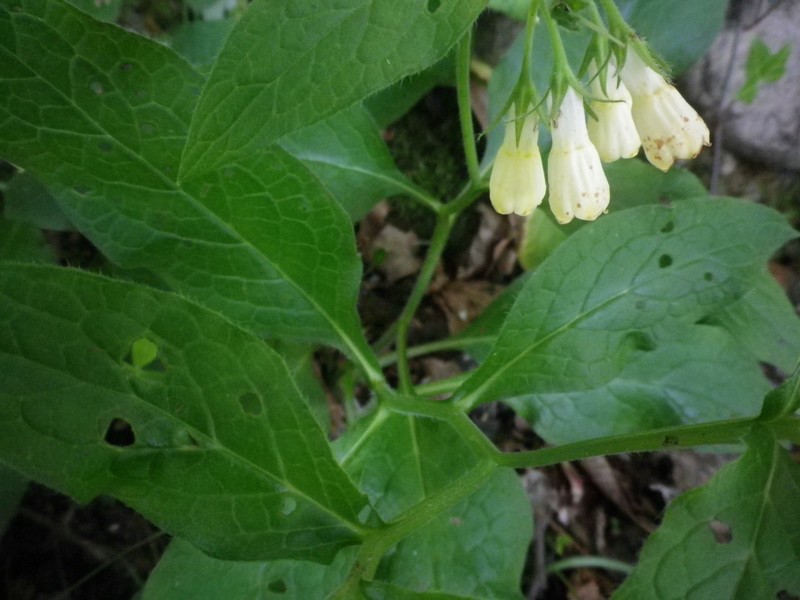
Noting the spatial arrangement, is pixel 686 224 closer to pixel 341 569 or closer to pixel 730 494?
pixel 730 494

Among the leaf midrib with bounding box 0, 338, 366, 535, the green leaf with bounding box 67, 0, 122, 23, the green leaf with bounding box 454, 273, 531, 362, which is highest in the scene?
the green leaf with bounding box 67, 0, 122, 23

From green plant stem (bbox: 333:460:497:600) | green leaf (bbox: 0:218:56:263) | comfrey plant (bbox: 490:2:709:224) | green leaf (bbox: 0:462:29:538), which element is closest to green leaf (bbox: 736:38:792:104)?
comfrey plant (bbox: 490:2:709:224)

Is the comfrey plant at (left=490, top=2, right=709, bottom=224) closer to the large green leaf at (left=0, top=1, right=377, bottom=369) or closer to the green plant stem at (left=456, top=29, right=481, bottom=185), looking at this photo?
the green plant stem at (left=456, top=29, right=481, bottom=185)

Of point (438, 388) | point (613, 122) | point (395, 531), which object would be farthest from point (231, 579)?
point (613, 122)

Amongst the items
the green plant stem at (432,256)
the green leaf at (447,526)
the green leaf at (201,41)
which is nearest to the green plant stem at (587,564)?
the green leaf at (447,526)

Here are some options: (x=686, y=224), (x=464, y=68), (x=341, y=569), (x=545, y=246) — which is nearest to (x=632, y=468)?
(x=545, y=246)

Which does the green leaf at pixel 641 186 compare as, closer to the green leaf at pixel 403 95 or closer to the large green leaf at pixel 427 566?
the green leaf at pixel 403 95
